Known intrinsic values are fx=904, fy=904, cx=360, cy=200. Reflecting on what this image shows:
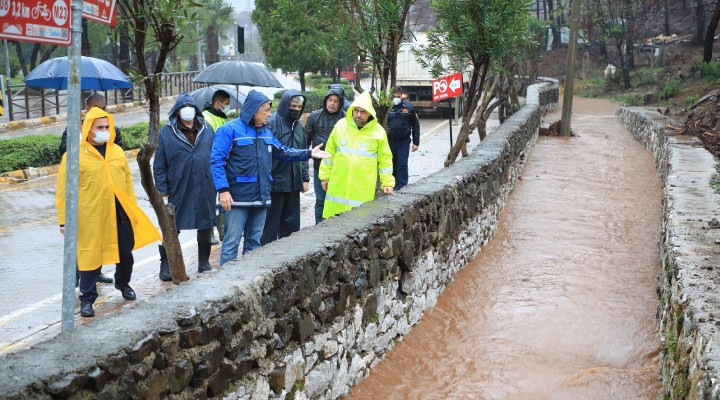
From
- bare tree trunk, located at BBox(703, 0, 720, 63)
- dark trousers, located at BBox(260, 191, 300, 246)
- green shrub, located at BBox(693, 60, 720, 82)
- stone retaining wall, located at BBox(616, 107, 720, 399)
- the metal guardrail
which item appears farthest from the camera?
bare tree trunk, located at BBox(703, 0, 720, 63)

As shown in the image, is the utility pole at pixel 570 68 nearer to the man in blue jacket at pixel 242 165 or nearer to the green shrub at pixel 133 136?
the green shrub at pixel 133 136

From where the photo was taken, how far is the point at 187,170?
7.63m

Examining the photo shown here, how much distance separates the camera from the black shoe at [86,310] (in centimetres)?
689

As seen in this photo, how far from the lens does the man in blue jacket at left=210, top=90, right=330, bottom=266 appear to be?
7133 mm

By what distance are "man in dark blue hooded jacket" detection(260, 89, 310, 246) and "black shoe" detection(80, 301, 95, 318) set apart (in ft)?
5.66

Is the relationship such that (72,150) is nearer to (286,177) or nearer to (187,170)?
(187,170)

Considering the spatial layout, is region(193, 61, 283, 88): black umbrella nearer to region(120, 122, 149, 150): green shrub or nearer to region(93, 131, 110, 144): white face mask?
region(120, 122, 149, 150): green shrub

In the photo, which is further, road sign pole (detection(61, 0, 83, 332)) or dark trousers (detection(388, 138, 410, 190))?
dark trousers (detection(388, 138, 410, 190))

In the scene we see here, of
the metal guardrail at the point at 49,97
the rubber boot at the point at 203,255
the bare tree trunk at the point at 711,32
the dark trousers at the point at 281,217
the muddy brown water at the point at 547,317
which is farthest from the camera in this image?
the bare tree trunk at the point at 711,32

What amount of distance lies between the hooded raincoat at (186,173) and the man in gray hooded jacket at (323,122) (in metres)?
1.69

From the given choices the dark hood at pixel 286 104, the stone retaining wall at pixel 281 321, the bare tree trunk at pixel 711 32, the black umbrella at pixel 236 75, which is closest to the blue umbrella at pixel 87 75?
the black umbrella at pixel 236 75

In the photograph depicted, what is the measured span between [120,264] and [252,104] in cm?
164

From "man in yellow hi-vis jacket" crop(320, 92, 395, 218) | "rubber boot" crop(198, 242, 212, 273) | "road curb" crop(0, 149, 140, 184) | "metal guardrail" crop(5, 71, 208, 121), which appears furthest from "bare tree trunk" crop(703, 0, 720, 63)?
"rubber boot" crop(198, 242, 212, 273)

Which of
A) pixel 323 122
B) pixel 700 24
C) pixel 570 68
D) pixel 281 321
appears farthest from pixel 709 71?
pixel 281 321
